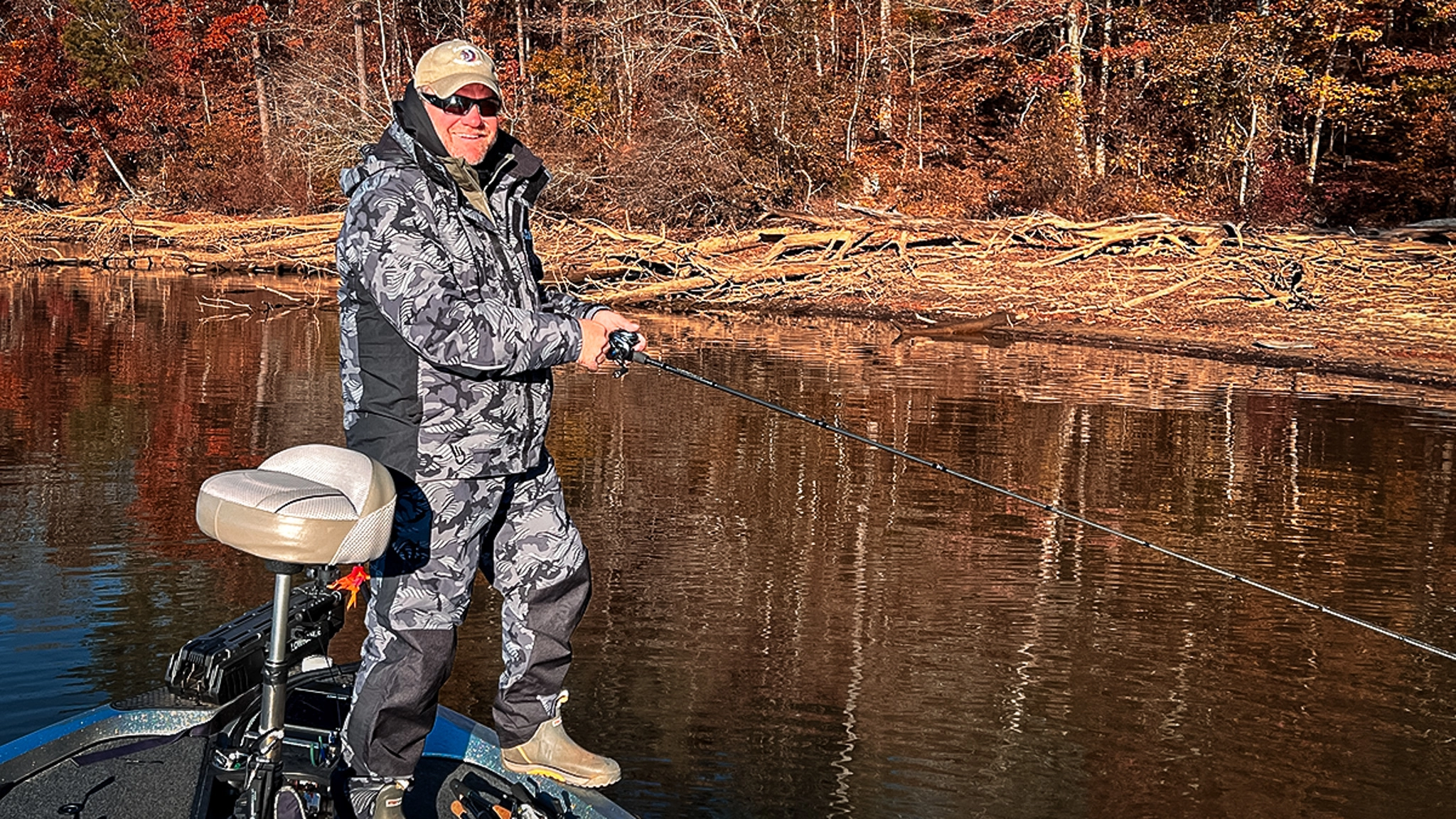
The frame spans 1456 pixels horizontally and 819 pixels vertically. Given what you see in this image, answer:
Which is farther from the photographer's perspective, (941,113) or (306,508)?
(941,113)

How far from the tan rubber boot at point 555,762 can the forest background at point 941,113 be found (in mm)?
22998

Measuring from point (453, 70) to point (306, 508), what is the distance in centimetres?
126

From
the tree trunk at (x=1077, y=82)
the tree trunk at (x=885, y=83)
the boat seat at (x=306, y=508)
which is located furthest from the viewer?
the tree trunk at (x=885, y=83)

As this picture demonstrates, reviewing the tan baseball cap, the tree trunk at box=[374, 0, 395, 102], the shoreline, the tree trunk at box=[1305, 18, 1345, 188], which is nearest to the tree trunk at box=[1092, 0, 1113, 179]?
the tree trunk at box=[1305, 18, 1345, 188]

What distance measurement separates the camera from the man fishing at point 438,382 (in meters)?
3.80

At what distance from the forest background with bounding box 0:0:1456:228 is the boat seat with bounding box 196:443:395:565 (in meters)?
23.6

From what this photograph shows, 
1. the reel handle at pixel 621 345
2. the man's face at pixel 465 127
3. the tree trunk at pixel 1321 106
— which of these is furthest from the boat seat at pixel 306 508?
the tree trunk at pixel 1321 106

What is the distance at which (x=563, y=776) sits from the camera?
425 cm

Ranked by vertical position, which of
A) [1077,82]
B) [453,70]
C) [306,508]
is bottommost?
[306,508]

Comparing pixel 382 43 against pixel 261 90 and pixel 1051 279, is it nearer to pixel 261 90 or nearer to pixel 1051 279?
pixel 261 90

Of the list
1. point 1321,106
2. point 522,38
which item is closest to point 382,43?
point 522,38

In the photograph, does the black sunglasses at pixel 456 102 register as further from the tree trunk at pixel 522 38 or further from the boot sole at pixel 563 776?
the tree trunk at pixel 522 38

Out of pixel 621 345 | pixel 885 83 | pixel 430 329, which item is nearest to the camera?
pixel 430 329

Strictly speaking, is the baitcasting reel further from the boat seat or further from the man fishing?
the boat seat
